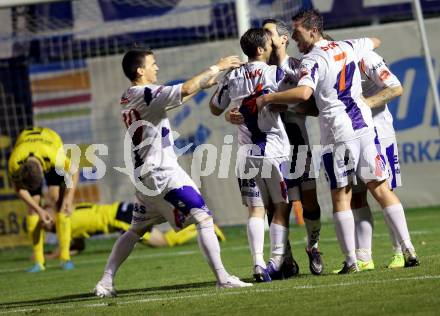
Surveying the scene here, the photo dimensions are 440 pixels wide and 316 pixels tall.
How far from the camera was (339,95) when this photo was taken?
9.01 meters

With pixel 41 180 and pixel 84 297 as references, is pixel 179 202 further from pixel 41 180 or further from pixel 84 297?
pixel 41 180

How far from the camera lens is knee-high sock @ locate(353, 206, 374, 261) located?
9422 millimetres

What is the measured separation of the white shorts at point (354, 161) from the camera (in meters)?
8.95

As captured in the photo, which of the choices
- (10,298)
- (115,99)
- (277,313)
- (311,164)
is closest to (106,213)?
(115,99)

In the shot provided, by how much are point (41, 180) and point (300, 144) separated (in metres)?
5.15

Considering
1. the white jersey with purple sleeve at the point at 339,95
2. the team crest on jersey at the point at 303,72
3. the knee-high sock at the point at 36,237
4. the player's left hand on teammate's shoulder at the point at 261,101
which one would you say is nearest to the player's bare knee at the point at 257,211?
the white jersey with purple sleeve at the point at 339,95

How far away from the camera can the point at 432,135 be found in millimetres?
17828

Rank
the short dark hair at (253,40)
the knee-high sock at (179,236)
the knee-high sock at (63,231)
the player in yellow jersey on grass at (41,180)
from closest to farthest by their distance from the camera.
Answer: the short dark hair at (253,40) → the player in yellow jersey on grass at (41,180) → the knee-high sock at (63,231) → the knee-high sock at (179,236)

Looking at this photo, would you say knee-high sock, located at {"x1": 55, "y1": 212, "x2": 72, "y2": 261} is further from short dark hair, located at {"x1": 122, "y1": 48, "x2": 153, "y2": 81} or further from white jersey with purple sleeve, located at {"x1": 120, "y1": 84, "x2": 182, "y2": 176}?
short dark hair, located at {"x1": 122, "y1": 48, "x2": 153, "y2": 81}

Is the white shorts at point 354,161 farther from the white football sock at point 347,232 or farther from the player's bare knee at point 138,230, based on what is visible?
the player's bare knee at point 138,230

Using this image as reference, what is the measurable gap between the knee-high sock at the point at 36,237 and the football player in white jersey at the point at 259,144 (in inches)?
213

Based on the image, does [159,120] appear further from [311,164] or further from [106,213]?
[106,213]

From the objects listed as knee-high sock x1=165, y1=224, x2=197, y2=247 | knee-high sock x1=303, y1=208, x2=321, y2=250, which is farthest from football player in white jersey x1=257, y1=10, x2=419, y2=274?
knee-high sock x1=165, y1=224, x2=197, y2=247

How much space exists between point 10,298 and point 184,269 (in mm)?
2227
